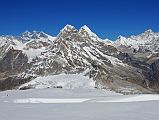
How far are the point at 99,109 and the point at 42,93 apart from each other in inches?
552

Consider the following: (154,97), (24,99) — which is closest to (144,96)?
(154,97)

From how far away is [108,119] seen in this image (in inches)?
680

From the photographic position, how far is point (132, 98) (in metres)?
27.9

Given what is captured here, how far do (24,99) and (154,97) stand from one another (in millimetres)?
9672

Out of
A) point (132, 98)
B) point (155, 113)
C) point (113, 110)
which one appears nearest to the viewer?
point (155, 113)

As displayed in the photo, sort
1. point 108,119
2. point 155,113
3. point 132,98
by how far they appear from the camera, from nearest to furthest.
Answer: point 108,119 → point 155,113 → point 132,98

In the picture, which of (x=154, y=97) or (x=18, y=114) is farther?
(x=154, y=97)

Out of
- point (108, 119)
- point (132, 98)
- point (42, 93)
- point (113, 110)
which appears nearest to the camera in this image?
point (108, 119)

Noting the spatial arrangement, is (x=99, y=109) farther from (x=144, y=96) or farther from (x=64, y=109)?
(x=144, y=96)

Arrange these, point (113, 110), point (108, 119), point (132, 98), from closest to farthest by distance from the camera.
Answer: point (108, 119) → point (113, 110) → point (132, 98)

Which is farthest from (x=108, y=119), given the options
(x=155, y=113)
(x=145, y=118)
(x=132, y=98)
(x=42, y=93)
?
(x=42, y=93)

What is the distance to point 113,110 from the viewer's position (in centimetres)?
Result: 2091

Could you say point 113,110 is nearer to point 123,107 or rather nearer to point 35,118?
point 123,107

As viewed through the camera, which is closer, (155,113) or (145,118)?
(145,118)
